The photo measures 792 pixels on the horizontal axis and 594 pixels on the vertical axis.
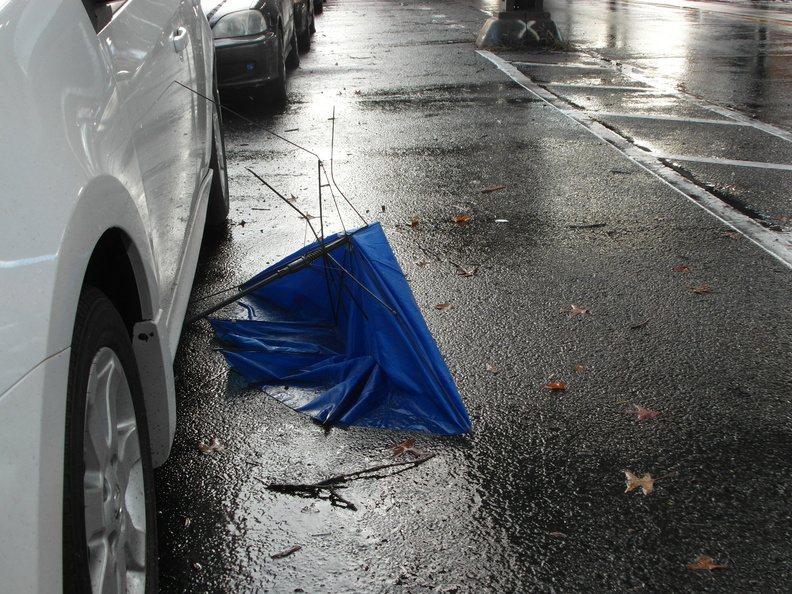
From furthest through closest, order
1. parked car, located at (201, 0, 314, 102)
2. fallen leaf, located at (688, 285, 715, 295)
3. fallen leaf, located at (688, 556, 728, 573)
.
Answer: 1. parked car, located at (201, 0, 314, 102)
2. fallen leaf, located at (688, 285, 715, 295)
3. fallen leaf, located at (688, 556, 728, 573)

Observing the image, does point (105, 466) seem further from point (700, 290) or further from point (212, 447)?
point (700, 290)

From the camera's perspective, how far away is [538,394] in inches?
137

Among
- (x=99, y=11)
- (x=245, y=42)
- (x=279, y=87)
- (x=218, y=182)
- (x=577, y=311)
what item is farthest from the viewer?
(x=279, y=87)

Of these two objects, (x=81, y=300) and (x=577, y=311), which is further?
(x=577, y=311)

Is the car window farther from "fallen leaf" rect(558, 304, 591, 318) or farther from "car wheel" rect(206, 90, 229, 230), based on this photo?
"fallen leaf" rect(558, 304, 591, 318)

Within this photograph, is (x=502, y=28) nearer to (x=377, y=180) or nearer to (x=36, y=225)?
(x=377, y=180)

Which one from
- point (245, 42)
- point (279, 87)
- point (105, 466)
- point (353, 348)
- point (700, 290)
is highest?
point (245, 42)

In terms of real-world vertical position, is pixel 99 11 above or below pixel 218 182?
above

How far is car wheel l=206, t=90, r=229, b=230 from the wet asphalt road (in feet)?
0.43

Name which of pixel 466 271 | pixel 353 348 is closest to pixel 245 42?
pixel 466 271

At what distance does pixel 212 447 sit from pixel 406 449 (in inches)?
28.4

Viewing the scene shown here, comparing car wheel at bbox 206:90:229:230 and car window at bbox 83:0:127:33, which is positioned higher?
car window at bbox 83:0:127:33

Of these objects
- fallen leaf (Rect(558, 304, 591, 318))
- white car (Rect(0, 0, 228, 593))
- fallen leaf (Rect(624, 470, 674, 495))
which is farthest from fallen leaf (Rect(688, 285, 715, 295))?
white car (Rect(0, 0, 228, 593))

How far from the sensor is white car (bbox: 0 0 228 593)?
1.46 metres
